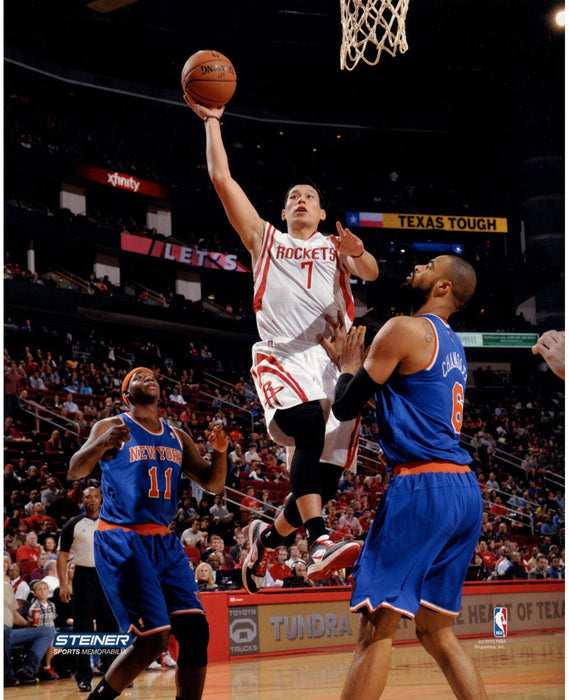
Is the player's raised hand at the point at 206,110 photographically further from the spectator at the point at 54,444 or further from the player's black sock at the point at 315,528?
the spectator at the point at 54,444

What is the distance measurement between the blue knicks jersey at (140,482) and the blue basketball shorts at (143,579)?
118 millimetres

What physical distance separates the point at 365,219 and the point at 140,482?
30892 millimetres

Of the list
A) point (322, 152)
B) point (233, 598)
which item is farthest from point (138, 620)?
point (322, 152)

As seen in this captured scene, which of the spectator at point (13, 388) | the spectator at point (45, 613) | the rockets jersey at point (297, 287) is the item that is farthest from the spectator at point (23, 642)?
the spectator at point (13, 388)

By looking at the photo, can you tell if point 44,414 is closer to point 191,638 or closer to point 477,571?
point 477,571

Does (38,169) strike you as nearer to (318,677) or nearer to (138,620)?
(318,677)

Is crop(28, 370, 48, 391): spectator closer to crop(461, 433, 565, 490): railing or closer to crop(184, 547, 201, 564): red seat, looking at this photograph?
crop(184, 547, 201, 564): red seat

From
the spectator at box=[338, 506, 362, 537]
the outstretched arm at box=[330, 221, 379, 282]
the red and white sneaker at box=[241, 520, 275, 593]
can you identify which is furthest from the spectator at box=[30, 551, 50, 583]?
the outstretched arm at box=[330, 221, 379, 282]

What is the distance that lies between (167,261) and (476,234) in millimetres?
13209

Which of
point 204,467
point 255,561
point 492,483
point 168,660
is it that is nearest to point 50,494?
point 168,660

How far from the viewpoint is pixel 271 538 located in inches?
202

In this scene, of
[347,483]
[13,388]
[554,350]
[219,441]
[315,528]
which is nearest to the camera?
[554,350]

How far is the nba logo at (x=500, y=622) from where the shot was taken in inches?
537

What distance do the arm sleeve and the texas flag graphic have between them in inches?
1245
